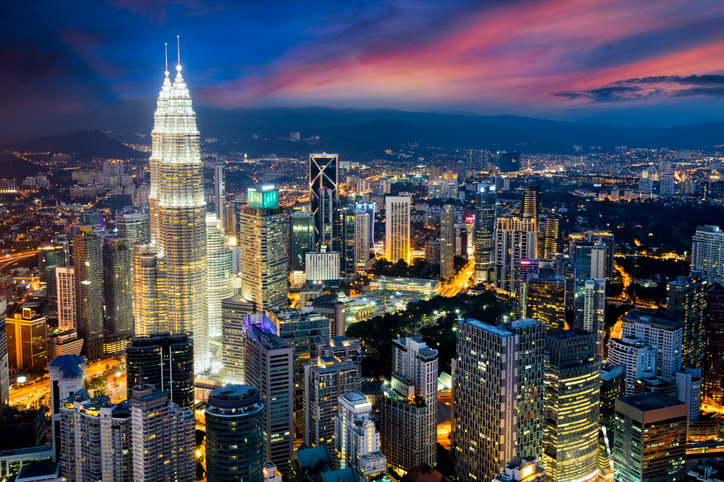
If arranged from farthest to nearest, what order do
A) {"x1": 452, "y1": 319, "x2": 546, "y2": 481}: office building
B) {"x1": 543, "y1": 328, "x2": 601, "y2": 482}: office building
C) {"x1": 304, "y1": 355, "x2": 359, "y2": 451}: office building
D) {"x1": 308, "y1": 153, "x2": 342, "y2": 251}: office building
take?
{"x1": 308, "y1": 153, "x2": 342, "y2": 251}: office building → {"x1": 304, "y1": 355, "x2": 359, "y2": 451}: office building → {"x1": 543, "y1": 328, "x2": 601, "y2": 482}: office building → {"x1": 452, "y1": 319, "x2": 546, "y2": 481}: office building

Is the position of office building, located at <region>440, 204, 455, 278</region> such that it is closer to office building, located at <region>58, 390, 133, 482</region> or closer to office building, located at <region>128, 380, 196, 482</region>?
office building, located at <region>128, 380, 196, 482</region>

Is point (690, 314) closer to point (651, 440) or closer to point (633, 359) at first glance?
point (633, 359)

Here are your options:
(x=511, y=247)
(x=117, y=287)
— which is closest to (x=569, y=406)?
(x=117, y=287)

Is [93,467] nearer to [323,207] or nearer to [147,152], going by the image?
[147,152]

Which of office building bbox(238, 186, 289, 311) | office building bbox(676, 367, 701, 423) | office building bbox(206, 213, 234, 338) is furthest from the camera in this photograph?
office building bbox(206, 213, 234, 338)

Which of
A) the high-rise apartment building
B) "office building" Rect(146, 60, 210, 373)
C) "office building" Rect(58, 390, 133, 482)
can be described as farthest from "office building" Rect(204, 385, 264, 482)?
the high-rise apartment building

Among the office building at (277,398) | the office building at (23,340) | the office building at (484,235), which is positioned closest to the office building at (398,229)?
the office building at (484,235)
